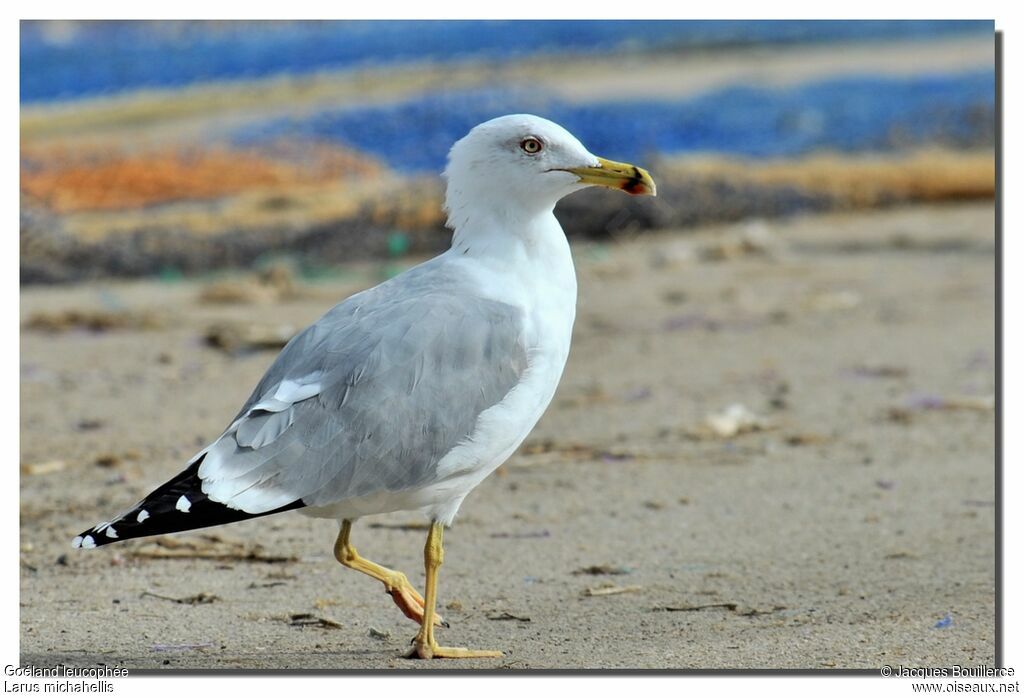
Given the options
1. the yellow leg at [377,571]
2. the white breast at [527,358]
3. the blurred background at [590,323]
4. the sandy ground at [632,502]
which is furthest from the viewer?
the blurred background at [590,323]

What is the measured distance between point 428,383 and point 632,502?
162 cm

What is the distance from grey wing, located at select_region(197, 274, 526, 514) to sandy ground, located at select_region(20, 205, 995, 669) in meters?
0.46

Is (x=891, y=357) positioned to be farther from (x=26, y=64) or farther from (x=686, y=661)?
(x=26, y=64)

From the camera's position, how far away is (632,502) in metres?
4.49

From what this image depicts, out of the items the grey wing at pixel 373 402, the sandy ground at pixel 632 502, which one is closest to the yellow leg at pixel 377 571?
the sandy ground at pixel 632 502

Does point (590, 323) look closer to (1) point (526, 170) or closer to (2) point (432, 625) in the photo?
(1) point (526, 170)

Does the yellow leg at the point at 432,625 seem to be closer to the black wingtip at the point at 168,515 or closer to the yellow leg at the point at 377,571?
the yellow leg at the point at 377,571

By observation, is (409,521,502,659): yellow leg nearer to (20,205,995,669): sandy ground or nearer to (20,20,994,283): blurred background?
(20,205,995,669): sandy ground

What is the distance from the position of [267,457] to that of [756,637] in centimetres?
123

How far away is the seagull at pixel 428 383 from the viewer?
115 inches

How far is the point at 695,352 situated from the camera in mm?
6363

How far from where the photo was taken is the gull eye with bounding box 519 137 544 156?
323cm

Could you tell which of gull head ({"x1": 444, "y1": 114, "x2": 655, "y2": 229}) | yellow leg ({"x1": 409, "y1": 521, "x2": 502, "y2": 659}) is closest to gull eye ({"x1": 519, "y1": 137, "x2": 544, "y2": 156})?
gull head ({"x1": 444, "y1": 114, "x2": 655, "y2": 229})

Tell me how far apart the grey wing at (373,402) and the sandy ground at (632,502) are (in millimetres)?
465
